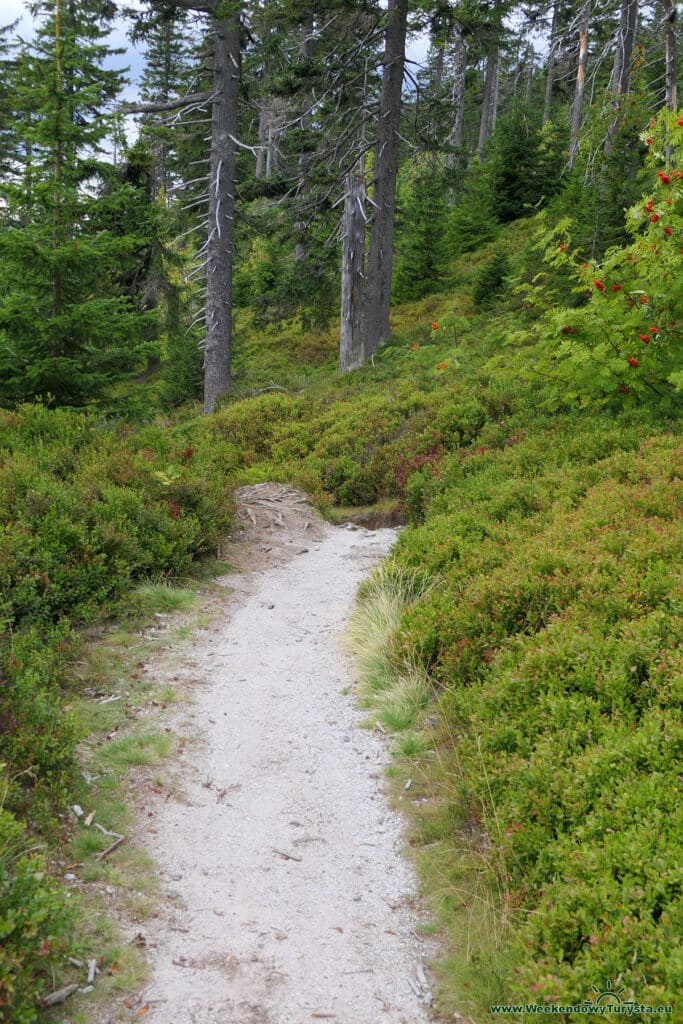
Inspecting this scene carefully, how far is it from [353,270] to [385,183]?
2.56 meters

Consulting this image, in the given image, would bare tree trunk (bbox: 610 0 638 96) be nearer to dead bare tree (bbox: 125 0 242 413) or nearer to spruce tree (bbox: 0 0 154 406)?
dead bare tree (bbox: 125 0 242 413)

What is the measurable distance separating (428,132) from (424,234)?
4.99 metres

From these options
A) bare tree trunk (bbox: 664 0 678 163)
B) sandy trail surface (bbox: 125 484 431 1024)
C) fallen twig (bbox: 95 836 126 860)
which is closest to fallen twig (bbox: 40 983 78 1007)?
sandy trail surface (bbox: 125 484 431 1024)

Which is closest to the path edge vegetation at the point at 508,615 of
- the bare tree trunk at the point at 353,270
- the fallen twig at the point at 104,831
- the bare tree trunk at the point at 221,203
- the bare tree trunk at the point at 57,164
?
the fallen twig at the point at 104,831

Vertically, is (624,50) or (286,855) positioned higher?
(624,50)

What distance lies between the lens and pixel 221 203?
16.2 metres

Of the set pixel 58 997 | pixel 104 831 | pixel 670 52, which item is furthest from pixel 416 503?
pixel 670 52

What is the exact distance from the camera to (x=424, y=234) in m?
23.2

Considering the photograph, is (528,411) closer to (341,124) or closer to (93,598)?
(93,598)

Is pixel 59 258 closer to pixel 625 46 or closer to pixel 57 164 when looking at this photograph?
pixel 57 164

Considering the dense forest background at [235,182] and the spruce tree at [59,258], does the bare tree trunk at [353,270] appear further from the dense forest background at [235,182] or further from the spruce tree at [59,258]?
the spruce tree at [59,258]

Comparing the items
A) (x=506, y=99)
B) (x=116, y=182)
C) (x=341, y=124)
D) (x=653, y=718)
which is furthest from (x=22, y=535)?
(x=506, y=99)

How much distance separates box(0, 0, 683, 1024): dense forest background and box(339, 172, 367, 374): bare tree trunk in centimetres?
9

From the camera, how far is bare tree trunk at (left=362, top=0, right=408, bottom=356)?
17.1 m
